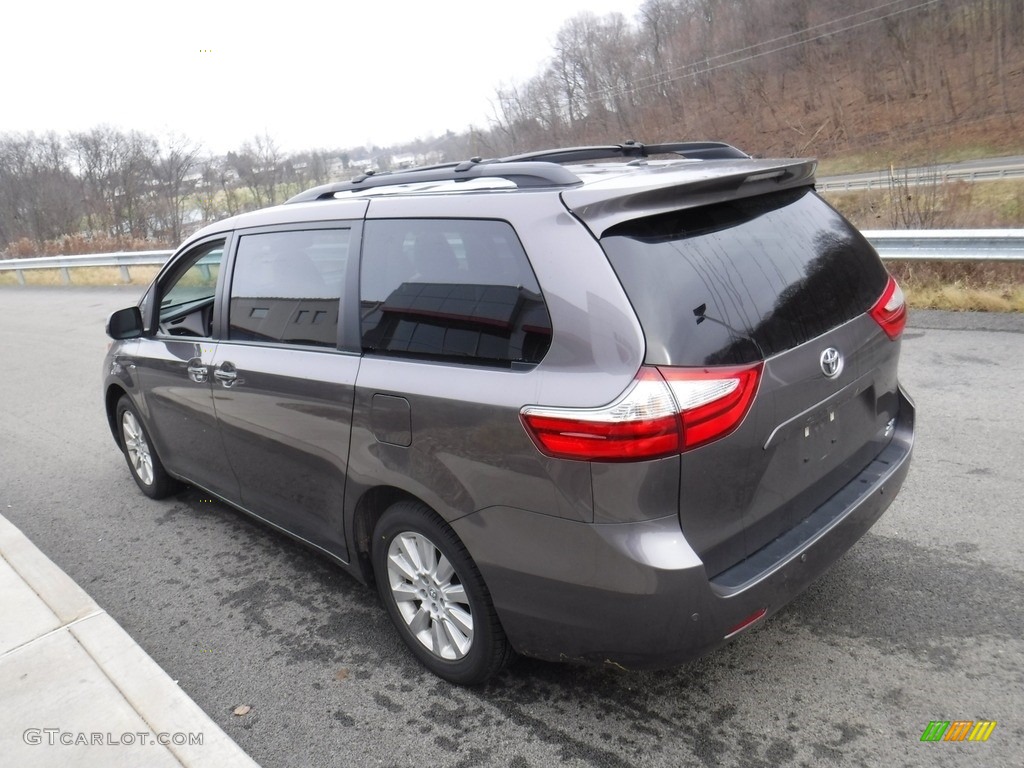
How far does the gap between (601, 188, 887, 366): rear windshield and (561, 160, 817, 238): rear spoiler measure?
0.13 ft

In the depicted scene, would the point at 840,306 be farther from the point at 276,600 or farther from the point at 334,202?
the point at 276,600

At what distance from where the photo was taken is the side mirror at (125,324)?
4707 mm

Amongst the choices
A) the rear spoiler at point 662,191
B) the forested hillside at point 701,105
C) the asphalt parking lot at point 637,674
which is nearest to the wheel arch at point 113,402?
the asphalt parking lot at point 637,674

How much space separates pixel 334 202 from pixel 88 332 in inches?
433

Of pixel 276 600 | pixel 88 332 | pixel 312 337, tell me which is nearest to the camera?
pixel 312 337

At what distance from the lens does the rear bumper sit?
231 cm

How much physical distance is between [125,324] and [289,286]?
1.71 m

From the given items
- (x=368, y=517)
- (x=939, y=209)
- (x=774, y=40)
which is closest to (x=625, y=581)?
(x=368, y=517)

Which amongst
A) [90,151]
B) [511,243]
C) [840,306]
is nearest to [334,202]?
[511,243]

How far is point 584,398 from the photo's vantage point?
7.59 ft

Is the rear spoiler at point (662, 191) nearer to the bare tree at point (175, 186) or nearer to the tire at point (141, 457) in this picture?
the tire at point (141, 457)

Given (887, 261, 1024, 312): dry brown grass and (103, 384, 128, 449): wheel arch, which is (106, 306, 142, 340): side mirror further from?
(887, 261, 1024, 312): dry brown grass

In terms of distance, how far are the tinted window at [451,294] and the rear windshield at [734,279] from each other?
339mm

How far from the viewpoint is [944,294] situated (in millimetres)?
8242
